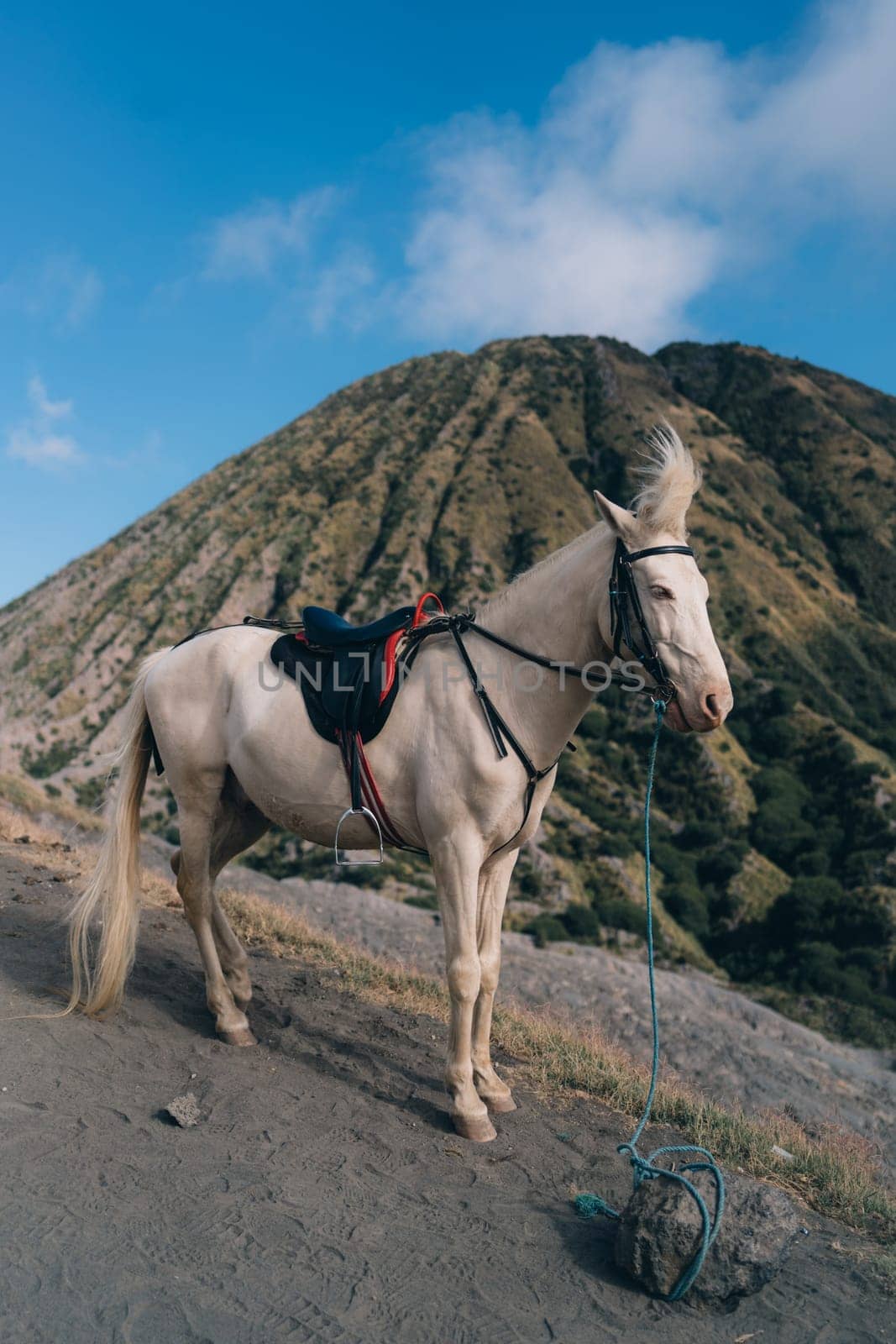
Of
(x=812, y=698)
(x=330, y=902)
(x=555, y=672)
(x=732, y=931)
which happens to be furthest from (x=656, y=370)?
(x=555, y=672)

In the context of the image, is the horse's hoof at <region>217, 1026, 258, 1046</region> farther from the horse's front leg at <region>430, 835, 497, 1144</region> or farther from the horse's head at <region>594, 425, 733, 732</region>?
the horse's head at <region>594, 425, 733, 732</region>

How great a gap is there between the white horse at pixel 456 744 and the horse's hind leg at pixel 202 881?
1 cm

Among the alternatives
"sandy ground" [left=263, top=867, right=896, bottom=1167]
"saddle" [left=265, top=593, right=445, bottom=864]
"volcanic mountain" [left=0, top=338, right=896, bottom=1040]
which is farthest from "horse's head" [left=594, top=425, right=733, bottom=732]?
"volcanic mountain" [left=0, top=338, right=896, bottom=1040]

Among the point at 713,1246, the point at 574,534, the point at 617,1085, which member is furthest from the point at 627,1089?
the point at 574,534

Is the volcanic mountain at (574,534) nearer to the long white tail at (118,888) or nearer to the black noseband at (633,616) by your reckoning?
the long white tail at (118,888)

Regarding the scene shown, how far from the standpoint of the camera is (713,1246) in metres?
3.27

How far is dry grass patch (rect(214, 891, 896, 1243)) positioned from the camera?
4.40m

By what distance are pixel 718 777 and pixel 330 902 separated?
998 inches

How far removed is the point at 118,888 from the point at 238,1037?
1.32 m

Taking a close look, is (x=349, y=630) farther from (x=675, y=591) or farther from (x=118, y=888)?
(x=118, y=888)

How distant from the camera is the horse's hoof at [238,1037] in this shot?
5.38 meters

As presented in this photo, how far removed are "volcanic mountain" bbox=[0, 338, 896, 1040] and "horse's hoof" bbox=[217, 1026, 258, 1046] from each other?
82.4 feet

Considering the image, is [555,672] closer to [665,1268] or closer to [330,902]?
[665,1268]

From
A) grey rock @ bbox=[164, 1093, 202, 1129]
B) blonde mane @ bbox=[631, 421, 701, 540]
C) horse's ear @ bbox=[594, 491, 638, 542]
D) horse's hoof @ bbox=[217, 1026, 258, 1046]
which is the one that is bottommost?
horse's hoof @ bbox=[217, 1026, 258, 1046]
